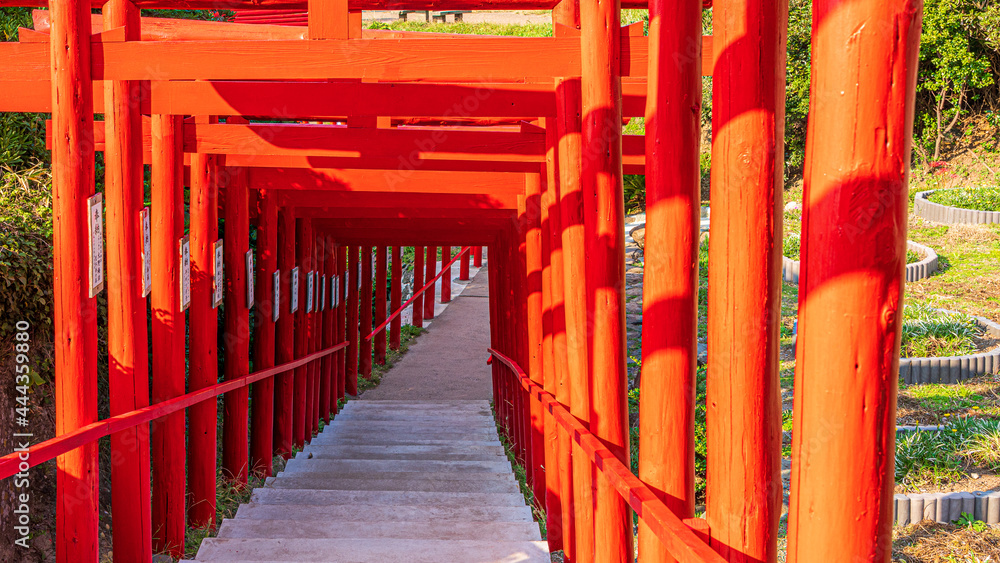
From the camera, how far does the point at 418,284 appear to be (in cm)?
1720

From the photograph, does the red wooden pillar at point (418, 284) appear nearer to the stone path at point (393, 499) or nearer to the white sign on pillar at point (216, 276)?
the stone path at point (393, 499)

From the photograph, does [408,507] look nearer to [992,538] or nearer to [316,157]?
[316,157]

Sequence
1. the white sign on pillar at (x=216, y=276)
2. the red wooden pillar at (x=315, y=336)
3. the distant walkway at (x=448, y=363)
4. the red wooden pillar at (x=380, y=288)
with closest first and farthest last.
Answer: the white sign on pillar at (x=216, y=276), the red wooden pillar at (x=315, y=336), the distant walkway at (x=448, y=363), the red wooden pillar at (x=380, y=288)

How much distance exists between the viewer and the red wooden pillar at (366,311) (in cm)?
1382

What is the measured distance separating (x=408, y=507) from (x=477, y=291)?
55.9ft

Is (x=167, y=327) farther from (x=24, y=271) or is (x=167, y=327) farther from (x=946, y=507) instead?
(x=946, y=507)

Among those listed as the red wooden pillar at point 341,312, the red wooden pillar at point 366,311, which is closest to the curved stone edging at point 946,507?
the red wooden pillar at point 341,312

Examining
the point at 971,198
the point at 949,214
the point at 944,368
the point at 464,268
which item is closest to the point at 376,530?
the point at 944,368

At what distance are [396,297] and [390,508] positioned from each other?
11.1 meters

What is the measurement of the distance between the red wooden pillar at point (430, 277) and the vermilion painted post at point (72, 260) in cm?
1449

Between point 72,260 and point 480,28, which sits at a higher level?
point 480,28

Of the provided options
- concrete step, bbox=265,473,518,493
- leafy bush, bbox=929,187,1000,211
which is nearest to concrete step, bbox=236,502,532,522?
concrete step, bbox=265,473,518,493

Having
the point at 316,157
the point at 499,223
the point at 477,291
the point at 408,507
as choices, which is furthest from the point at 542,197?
the point at 477,291

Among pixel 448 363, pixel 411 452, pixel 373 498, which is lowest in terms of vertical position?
pixel 448 363
